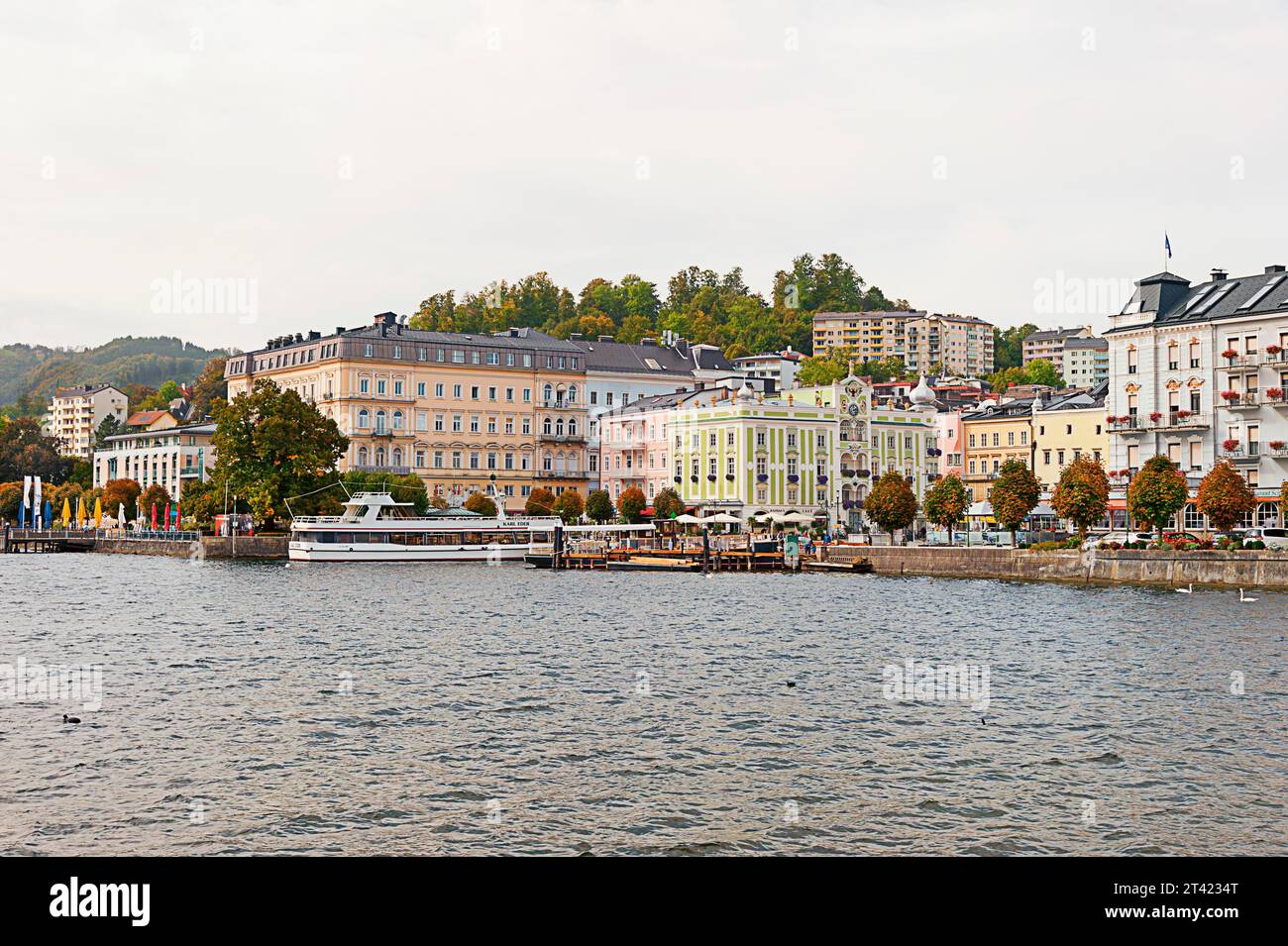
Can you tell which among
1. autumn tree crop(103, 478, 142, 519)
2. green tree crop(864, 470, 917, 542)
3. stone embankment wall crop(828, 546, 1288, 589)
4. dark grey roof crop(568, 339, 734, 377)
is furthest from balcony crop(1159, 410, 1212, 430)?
autumn tree crop(103, 478, 142, 519)

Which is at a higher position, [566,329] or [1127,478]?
[566,329]

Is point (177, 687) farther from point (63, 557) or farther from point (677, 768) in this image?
point (63, 557)

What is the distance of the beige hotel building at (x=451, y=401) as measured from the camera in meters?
122

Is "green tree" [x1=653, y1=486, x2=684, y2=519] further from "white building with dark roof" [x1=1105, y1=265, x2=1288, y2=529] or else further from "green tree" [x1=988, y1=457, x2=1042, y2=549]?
"white building with dark roof" [x1=1105, y1=265, x2=1288, y2=529]

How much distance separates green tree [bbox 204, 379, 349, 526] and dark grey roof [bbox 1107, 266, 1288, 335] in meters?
58.1

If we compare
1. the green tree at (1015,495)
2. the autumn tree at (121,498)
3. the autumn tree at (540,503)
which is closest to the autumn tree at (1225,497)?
the green tree at (1015,495)

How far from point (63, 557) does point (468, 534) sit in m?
34.9

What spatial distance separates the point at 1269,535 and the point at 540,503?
2469 inches

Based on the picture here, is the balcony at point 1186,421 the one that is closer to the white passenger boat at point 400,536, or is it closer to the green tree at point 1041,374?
the white passenger boat at point 400,536

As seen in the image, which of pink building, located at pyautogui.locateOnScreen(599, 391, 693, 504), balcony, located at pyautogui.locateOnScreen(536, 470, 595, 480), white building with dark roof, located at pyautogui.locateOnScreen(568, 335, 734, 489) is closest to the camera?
pink building, located at pyautogui.locateOnScreen(599, 391, 693, 504)

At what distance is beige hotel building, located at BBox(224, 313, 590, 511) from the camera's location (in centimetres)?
12156
